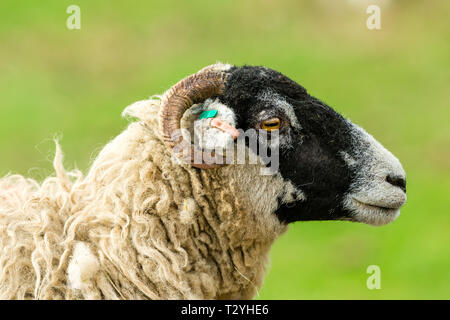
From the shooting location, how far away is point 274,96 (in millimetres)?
4898

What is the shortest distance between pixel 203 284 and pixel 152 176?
0.77 m

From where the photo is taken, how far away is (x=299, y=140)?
4.93m

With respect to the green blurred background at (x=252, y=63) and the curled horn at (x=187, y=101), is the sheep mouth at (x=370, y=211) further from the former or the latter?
the green blurred background at (x=252, y=63)

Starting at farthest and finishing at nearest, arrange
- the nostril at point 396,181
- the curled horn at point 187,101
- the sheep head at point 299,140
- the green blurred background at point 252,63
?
the green blurred background at point 252,63
the nostril at point 396,181
the sheep head at point 299,140
the curled horn at point 187,101

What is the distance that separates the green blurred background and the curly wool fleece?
10.6 metres

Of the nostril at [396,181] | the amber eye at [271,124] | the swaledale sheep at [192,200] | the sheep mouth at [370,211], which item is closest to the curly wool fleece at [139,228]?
the swaledale sheep at [192,200]

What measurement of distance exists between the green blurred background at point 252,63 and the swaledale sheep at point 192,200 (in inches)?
414

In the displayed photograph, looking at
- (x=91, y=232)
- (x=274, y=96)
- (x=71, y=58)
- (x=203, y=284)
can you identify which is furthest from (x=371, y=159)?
(x=71, y=58)

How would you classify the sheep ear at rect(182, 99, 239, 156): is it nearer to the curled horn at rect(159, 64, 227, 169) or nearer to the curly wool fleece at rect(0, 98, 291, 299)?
the curled horn at rect(159, 64, 227, 169)

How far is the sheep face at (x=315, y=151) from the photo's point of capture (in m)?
→ 4.88
